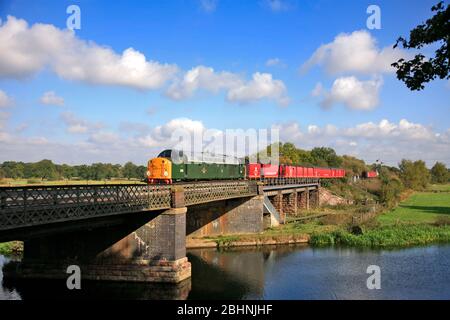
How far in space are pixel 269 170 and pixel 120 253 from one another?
37.4m

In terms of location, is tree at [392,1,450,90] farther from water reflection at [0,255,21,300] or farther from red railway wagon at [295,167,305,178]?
red railway wagon at [295,167,305,178]

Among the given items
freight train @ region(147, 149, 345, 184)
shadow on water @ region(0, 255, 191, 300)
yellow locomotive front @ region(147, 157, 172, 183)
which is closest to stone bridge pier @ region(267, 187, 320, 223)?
freight train @ region(147, 149, 345, 184)

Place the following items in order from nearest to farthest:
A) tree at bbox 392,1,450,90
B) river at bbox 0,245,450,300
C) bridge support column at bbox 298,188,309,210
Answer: tree at bbox 392,1,450,90, river at bbox 0,245,450,300, bridge support column at bbox 298,188,309,210

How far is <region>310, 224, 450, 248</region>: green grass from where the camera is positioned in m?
40.5

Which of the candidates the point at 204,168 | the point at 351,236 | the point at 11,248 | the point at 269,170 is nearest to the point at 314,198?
the point at 269,170

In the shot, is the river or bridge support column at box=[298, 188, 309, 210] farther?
bridge support column at box=[298, 188, 309, 210]

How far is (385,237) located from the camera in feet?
135

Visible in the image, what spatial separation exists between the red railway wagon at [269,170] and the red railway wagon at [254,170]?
82cm

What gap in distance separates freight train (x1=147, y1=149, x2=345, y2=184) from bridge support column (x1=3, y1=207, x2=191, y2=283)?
1036 centimetres

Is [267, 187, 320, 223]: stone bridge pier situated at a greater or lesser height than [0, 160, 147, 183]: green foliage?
lesser

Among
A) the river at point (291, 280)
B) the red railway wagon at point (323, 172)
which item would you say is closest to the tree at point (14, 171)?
the river at point (291, 280)

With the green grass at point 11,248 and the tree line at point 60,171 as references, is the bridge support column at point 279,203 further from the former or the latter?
the green grass at point 11,248

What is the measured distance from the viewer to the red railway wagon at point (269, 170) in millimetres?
60875
